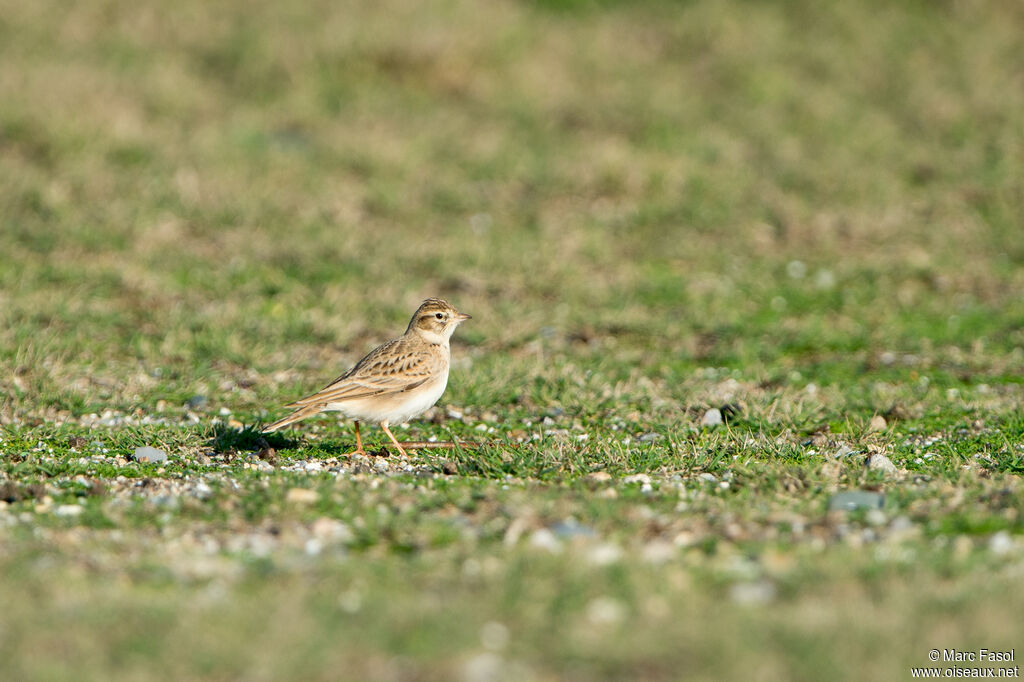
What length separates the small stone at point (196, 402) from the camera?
973cm

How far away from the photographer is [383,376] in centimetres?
858

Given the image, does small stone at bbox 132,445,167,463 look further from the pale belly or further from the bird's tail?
the pale belly

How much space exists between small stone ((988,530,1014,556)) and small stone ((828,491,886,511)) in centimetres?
70

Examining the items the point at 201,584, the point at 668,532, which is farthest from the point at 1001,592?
the point at 201,584

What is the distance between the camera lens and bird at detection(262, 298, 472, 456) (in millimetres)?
8391

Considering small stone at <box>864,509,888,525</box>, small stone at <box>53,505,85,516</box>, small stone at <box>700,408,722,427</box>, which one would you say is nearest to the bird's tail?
small stone at <box>53,505,85,516</box>

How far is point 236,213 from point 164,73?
14.7 feet

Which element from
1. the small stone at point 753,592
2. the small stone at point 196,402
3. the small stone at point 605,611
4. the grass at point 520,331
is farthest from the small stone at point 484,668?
the small stone at point 196,402

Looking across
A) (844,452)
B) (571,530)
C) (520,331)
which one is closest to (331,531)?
(571,530)

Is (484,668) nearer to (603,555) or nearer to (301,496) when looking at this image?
(603,555)

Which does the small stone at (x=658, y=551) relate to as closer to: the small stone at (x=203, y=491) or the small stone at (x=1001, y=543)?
the small stone at (x=1001, y=543)

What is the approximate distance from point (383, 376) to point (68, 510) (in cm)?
243

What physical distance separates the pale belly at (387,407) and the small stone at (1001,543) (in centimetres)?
382

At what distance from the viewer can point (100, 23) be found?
1981cm
